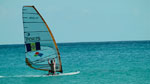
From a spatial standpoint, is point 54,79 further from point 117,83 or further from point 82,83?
point 117,83

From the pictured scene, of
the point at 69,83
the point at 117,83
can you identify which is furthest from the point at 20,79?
the point at 117,83

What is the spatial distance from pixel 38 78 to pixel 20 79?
1.26 m

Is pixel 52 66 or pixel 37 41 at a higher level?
pixel 37 41

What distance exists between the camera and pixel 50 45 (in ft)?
58.4

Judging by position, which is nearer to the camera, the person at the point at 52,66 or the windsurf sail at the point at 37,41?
the windsurf sail at the point at 37,41

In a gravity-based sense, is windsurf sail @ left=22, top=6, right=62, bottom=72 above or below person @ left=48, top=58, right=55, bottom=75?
above

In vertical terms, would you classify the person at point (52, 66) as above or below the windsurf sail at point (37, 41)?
below

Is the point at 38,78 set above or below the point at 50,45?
below

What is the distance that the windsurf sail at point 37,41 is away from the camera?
17016mm

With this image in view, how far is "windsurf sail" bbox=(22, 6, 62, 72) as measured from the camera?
17016 mm

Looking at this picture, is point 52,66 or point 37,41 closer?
point 37,41

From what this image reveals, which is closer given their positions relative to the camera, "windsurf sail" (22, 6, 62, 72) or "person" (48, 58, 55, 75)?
"windsurf sail" (22, 6, 62, 72)

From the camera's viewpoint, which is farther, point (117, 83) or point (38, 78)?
point (38, 78)

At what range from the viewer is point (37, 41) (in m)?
17.6
